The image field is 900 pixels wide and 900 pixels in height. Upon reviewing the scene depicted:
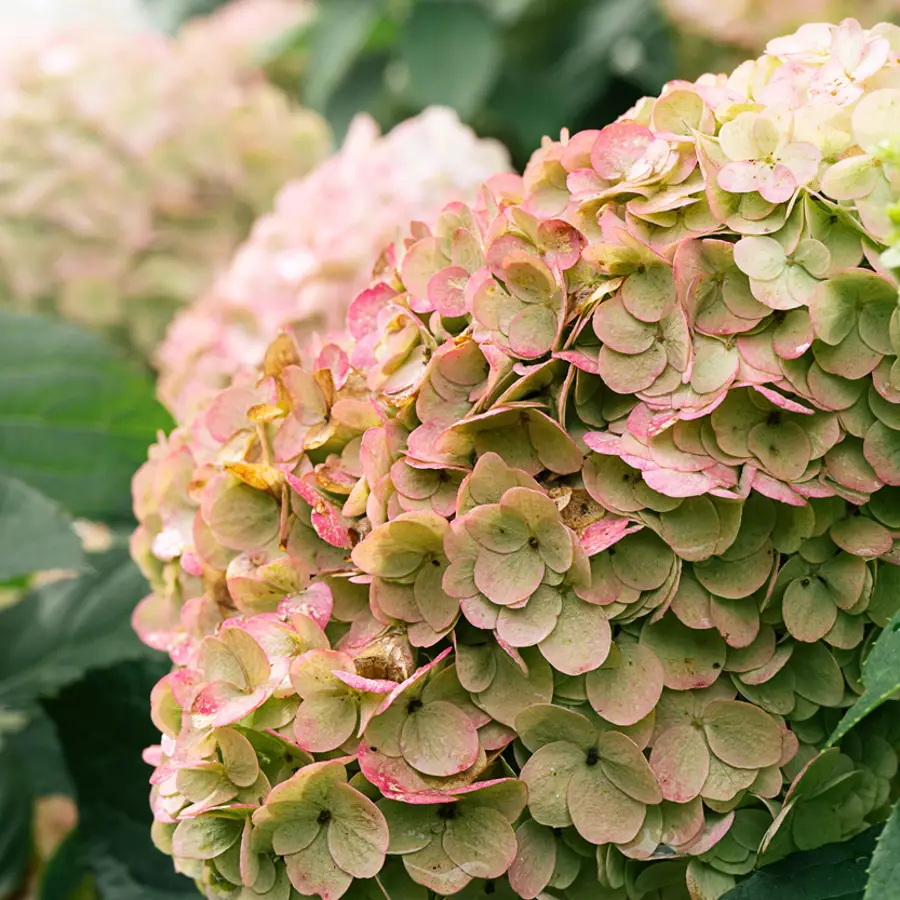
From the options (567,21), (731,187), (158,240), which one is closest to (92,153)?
(158,240)

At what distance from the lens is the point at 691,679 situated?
319 mm

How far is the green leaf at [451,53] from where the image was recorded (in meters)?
0.94

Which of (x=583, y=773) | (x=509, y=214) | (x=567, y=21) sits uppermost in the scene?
(x=509, y=214)

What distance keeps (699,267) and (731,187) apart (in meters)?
0.02

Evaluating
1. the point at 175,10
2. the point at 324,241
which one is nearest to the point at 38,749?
the point at 324,241

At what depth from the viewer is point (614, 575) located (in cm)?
32

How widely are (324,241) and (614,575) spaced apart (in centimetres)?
34

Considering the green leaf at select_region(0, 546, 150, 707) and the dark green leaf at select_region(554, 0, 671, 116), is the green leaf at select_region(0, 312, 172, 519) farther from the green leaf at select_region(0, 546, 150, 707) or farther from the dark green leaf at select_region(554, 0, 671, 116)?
the dark green leaf at select_region(554, 0, 671, 116)

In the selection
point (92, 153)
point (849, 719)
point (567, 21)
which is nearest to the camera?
point (849, 719)

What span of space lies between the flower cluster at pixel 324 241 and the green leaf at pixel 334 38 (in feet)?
0.87

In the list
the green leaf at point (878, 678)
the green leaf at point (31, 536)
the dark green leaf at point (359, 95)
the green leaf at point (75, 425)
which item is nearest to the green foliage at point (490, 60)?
the dark green leaf at point (359, 95)

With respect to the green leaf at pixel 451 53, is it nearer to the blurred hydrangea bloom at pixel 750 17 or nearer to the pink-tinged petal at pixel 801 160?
the blurred hydrangea bloom at pixel 750 17

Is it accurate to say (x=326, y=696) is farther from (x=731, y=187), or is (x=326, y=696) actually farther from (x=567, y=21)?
(x=567, y=21)

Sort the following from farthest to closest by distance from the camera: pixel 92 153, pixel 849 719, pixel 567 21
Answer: pixel 567 21, pixel 92 153, pixel 849 719
